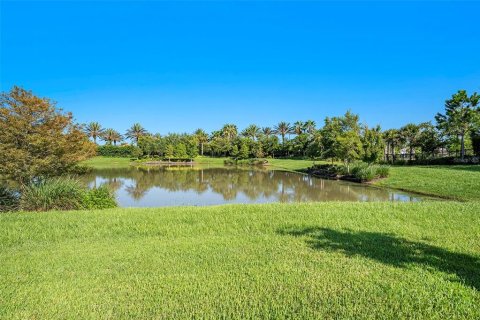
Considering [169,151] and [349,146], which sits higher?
[169,151]

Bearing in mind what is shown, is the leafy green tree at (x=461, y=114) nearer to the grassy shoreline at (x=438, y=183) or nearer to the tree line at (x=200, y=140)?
the tree line at (x=200, y=140)

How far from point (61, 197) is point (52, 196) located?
0.26 meters

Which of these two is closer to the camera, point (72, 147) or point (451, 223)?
point (451, 223)

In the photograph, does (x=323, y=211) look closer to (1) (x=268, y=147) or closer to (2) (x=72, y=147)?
(2) (x=72, y=147)

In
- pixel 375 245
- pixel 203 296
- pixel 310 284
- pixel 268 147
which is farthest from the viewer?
pixel 268 147

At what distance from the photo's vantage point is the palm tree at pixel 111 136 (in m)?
82.8

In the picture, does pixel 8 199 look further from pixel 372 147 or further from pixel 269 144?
pixel 269 144

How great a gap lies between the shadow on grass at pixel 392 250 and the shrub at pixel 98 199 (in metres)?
6.75

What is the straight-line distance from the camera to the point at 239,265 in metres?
4.66

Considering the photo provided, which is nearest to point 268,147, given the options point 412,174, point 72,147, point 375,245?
point 412,174

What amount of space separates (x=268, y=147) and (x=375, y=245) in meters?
65.4

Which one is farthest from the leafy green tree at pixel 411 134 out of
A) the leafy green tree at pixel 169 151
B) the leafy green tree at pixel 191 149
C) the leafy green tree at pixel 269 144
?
the leafy green tree at pixel 169 151

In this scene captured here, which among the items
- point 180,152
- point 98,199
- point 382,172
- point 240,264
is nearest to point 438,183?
point 382,172

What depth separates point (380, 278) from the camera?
4.14m
